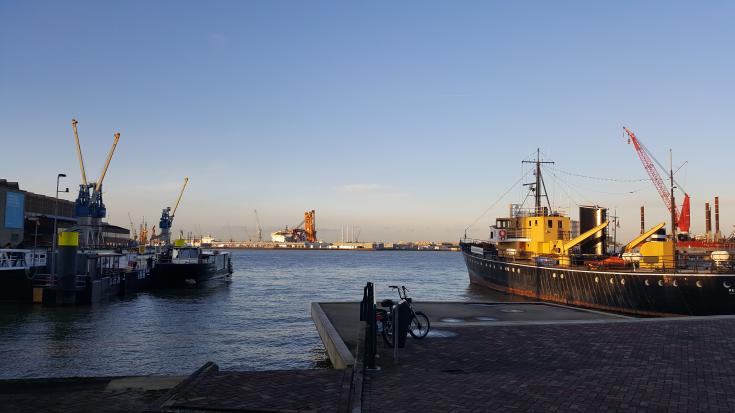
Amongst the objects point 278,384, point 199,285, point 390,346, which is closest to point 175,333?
point 390,346

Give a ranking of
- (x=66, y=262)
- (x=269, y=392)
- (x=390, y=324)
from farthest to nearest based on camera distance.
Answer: (x=66, y=262), (x=390, y=324), (x=269, y=392)

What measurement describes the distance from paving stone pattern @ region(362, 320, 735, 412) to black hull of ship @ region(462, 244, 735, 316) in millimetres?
14754

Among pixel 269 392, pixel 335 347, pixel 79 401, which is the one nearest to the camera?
pixel 269 392

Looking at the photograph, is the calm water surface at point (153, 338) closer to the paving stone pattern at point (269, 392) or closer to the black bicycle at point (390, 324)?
the black bicycle at point (390, 324)

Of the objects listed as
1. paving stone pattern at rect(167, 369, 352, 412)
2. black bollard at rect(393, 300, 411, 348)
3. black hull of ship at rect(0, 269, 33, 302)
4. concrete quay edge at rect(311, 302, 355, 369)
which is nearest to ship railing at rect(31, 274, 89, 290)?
black hull of ship at rect(0, 269, 33, 302)

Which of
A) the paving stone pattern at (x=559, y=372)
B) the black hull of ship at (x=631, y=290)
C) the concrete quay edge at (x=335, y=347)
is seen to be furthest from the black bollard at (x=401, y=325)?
the black hull of ship at (x=631, y=290)

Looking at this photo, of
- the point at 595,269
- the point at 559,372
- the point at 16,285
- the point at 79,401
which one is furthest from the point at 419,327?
the point at 16,285

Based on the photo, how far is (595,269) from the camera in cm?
3469

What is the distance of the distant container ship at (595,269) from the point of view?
27828 mm

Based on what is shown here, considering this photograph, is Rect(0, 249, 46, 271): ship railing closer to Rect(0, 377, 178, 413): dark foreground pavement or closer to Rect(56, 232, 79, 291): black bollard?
Rect(56, 232, 79, 291): black bollard

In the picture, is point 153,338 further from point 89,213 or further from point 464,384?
point 89,213

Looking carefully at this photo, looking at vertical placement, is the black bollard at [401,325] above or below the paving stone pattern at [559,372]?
above

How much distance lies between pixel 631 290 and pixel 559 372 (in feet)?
79.8

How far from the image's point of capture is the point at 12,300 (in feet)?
116
